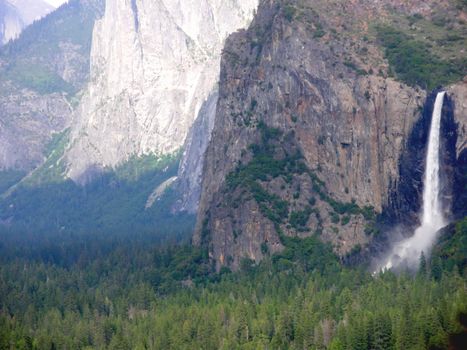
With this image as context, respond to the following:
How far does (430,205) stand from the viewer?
18775 cm

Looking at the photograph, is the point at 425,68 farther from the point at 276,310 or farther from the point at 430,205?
the point at 276,310

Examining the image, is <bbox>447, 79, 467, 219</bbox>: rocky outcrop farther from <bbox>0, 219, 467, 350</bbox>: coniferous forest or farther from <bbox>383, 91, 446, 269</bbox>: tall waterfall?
<bbox>0, 219, 467, 350</bbox>: coniferous forest

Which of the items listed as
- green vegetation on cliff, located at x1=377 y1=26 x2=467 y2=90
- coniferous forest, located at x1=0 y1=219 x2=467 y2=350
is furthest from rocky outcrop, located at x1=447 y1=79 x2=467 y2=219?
coniferous forest, located at x1=0 y1=219 x2=467 y2=350

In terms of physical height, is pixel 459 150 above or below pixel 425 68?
below

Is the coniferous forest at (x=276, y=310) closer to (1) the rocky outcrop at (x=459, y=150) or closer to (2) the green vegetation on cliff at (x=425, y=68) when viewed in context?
(1) the rocky outcrop at (x=459, y=150)

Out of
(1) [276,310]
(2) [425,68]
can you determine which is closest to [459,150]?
(2) [425,68]

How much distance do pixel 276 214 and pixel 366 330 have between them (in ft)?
174

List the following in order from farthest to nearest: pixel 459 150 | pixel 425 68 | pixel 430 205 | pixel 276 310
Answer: pixel 425 68 < pixel 430 205 < pixel 459 150 < pixel 276 310

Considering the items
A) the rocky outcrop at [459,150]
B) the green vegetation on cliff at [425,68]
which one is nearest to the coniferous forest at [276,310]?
the rocky outcrop at [459,150]

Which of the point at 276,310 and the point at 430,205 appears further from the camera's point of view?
the point at 430,205

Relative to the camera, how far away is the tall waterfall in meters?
184

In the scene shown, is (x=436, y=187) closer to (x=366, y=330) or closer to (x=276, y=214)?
(x=276, y=214)

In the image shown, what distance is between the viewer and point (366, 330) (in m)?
146

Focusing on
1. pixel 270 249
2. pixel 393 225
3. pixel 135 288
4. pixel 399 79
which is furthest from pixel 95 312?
pixel 399 79
